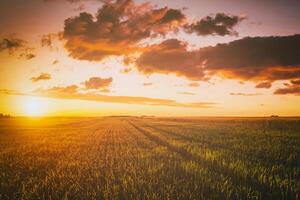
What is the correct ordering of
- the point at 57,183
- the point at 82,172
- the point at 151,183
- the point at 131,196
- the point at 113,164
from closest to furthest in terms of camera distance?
the point at 131,196 → the point at 151,183 → the point at 57,183 → the point at 82,172 → the point at 113,164

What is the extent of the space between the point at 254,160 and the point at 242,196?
529 centimetres

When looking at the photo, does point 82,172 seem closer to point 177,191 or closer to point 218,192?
point 177,191

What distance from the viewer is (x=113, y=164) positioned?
1026cm

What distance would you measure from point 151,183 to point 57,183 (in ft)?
10.1

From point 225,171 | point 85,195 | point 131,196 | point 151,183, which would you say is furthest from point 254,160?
point 85,195

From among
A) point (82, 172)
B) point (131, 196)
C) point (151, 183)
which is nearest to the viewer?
point (131, 196)

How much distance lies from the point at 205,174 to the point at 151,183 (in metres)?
2.09

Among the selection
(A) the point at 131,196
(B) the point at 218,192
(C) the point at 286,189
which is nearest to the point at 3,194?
(A) the point at 131,196

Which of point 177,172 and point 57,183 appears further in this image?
point 177,172

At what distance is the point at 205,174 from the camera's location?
7.81 metres

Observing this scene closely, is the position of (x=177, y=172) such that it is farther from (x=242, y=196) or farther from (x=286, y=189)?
(x=286, y=189)

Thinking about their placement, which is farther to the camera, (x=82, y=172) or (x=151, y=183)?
(x=82, y=172)

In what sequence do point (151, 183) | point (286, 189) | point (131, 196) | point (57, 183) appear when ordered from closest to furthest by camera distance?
point (131, 196) < point (286, 189) < point (151, 183) < point (57, 183)

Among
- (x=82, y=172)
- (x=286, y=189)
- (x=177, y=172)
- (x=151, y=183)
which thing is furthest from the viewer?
(x=82, y=172)
